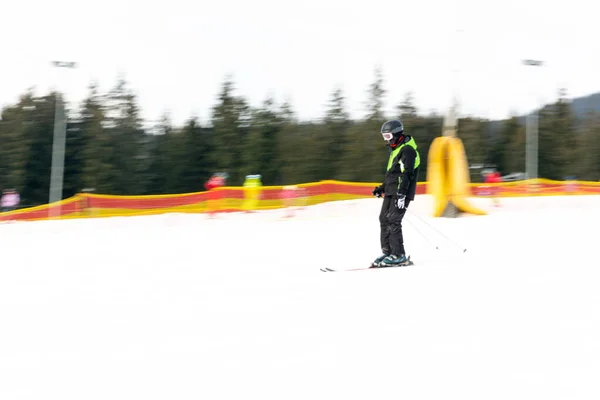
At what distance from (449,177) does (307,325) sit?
11609mm

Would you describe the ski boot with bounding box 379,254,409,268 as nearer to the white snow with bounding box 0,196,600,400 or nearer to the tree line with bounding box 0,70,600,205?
the white snow with bounding box 0,196,600,400

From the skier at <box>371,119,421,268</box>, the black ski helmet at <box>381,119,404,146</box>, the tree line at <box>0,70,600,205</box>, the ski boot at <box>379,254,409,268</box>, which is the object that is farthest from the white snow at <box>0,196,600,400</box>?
the tree line at <box>0,70,600,205</box>

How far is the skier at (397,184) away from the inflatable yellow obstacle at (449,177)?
304 inches

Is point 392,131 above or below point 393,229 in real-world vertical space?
above

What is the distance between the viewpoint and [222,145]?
2379 inches

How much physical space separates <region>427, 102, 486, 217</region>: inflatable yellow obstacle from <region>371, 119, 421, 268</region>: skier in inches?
304

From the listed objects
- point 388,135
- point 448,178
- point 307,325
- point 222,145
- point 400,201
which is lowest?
point 307,325

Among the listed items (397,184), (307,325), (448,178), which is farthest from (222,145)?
(307,325)

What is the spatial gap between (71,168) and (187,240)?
47.2m

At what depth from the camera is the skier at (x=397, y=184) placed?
26.1 ft

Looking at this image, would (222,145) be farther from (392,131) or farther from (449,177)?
(392,131)

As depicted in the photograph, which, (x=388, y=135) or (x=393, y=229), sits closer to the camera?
(x=388, y=135)

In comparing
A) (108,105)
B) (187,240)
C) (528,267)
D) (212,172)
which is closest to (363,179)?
(212,172)

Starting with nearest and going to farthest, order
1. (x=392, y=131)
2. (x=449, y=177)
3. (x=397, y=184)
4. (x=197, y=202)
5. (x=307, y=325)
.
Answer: (x=307, y=325) < (x=392, y=131) < (x=397, y=184) < (x=449, y=177) < (x=197, y=202)
